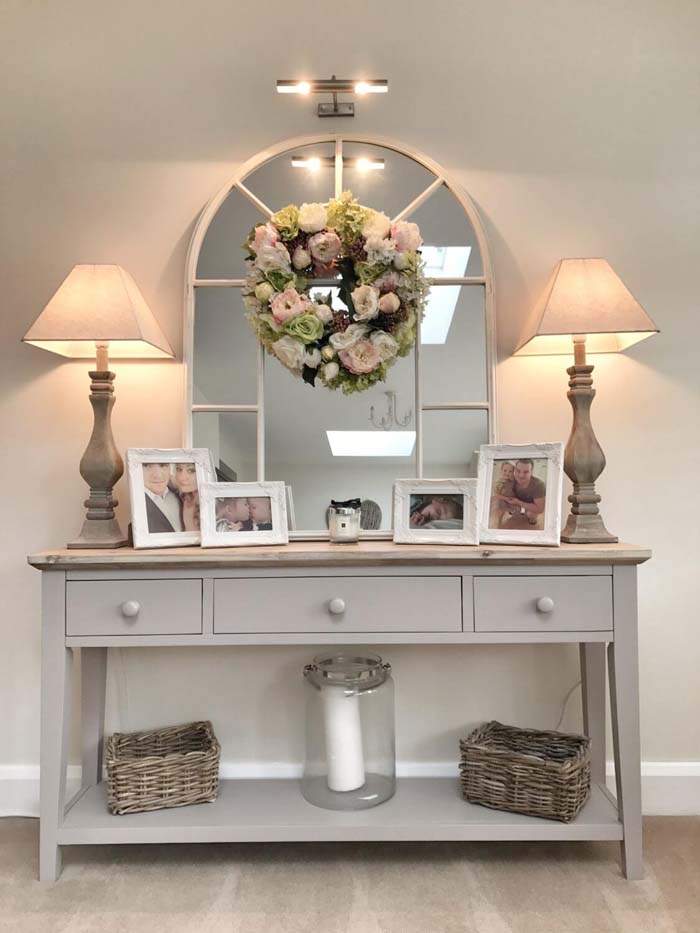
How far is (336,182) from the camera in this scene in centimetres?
206

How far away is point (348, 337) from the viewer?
1821 millimetres

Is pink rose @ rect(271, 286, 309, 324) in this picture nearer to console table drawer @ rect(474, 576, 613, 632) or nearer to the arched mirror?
the arched mirror

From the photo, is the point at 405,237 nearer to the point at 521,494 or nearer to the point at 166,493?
the point at 521,494

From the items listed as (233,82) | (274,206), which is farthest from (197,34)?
(274,206)

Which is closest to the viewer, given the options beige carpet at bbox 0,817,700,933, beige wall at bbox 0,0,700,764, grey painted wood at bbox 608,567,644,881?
beige carpet at bbox 0,817,700,933

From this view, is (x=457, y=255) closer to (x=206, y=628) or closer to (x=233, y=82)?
(x=233, y=82)

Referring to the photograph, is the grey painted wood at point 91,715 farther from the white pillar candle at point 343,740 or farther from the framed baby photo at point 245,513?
the white pillar candle at point 343,740

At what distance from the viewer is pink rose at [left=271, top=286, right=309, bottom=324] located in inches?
71.1

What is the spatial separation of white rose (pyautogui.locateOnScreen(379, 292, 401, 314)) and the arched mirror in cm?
20

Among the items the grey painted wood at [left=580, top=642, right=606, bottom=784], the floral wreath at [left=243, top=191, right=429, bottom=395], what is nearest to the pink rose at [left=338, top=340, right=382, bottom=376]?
the floral wreath at [left=243, top=191, right=429, bottom=395]

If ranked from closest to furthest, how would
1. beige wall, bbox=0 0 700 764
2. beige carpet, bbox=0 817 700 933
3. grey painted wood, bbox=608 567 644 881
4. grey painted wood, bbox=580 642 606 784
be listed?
1. beige carpet, bbox=0 817 700 933
2. grey painted wood, bbox=608 567 644 881
3. grey painted wood, bbox=580 642 606 784
4. beige wall, bbox=0 0 700 764

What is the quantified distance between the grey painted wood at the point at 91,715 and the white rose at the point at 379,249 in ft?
4.51

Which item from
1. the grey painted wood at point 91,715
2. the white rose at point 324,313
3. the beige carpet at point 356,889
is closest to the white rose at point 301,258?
the white rose at point 324,313

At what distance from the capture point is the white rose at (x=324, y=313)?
182 centimetres
